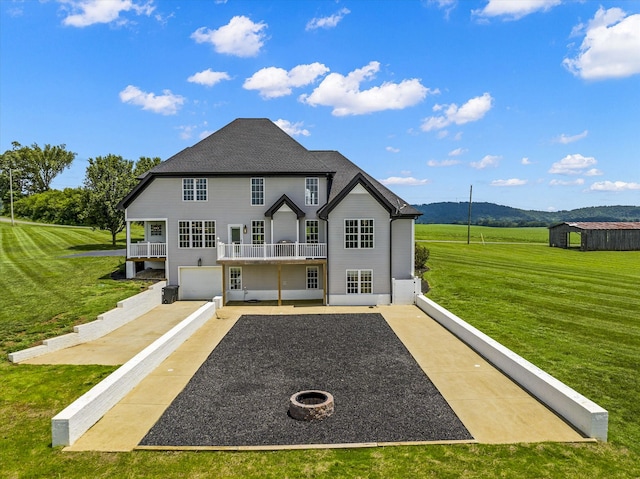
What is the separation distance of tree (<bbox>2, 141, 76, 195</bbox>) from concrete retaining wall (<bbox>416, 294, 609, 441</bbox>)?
103844 mm

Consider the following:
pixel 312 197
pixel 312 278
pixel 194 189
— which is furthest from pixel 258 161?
pixel 312 278

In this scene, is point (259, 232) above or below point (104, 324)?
above

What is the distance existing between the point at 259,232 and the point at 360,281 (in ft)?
23.0

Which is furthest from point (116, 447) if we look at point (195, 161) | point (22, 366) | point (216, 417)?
point (195, 161)

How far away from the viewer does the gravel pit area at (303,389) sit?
897cm

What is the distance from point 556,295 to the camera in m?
24.2

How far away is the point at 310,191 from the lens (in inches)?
1000

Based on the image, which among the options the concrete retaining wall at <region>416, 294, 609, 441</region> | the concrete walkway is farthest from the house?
the concrete retaining wall at <region>416, 294, 609, 441</region>

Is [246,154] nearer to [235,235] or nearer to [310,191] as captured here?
[310,191]

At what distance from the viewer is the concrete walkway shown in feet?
29.4

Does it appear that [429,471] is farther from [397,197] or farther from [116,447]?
[397,197]

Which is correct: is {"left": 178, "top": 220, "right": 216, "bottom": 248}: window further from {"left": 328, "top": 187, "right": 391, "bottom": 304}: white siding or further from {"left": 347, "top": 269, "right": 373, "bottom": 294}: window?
{"left": 347, "top": 269, "right": 373, "bottom": 294}: window

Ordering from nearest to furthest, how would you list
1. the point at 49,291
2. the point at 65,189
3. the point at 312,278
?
the point at 49,291 < the point at 312,278 < the point at 65,189

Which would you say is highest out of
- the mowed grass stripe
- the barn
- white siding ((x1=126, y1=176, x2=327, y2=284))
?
white siding ((x1=126, y1=176, x2=327, y2=284))
